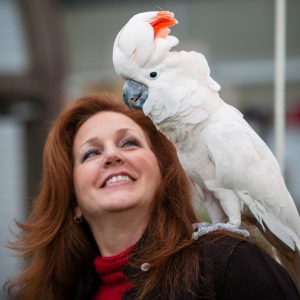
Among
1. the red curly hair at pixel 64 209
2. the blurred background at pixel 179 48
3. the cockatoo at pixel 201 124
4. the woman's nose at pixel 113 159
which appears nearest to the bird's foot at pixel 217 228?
the cockatoo at pixel 201 124

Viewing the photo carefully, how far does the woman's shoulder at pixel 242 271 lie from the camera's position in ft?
4.35

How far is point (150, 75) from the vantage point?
1.35 meters

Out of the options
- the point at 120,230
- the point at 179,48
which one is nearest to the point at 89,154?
the point at 120,230

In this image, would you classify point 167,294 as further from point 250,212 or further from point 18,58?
point 18,58

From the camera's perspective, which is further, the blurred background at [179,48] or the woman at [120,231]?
the blurred background at [179,48]

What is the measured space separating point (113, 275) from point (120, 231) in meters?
0.11

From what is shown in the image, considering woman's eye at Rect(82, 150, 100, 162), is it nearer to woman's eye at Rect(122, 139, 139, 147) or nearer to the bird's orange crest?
woman's eye at Rect(122, 139, 139, 147)

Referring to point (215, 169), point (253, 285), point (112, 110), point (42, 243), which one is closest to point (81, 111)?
point (112, 110)

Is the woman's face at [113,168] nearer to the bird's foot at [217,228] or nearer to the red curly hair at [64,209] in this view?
the red curly hair at [64,209]

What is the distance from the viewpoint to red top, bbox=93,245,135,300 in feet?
5.16

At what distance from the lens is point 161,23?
135cm

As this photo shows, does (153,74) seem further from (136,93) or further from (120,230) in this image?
(120,230)

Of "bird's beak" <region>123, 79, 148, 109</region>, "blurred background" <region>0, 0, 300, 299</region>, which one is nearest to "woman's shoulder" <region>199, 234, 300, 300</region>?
"bird's beak" <region>123, 79, 148, 109</region>

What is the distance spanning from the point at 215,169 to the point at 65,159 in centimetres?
48
